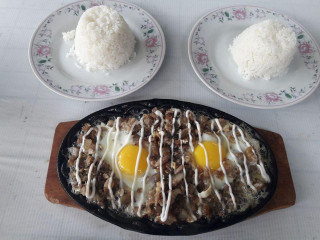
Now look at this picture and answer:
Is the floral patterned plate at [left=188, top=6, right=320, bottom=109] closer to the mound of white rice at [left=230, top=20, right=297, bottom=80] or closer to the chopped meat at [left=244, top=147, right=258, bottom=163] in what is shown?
the mound of white rice at [left=230, top=20, right=297, bottom=80]

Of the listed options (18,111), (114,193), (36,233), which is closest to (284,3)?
(114,193)

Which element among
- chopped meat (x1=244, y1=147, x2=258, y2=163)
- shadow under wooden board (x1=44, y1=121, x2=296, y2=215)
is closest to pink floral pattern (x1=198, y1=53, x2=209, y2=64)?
shadow under wooden board (x1=44, y1=121, x2=296, y2=215)

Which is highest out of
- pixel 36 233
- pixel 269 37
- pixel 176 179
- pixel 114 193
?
pixel 269 37

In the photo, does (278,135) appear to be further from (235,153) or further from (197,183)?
(197,183)

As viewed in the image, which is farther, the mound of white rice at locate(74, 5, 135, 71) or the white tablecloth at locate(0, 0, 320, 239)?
the mound of white rice at locate(74, 5, 135, 71)

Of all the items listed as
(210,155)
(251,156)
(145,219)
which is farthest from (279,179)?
(145,219)

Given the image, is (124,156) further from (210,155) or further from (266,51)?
(266,51)

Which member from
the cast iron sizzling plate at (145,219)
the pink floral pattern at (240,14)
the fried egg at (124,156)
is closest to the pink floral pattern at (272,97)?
the cast iron sizzling plate at (145,219)
